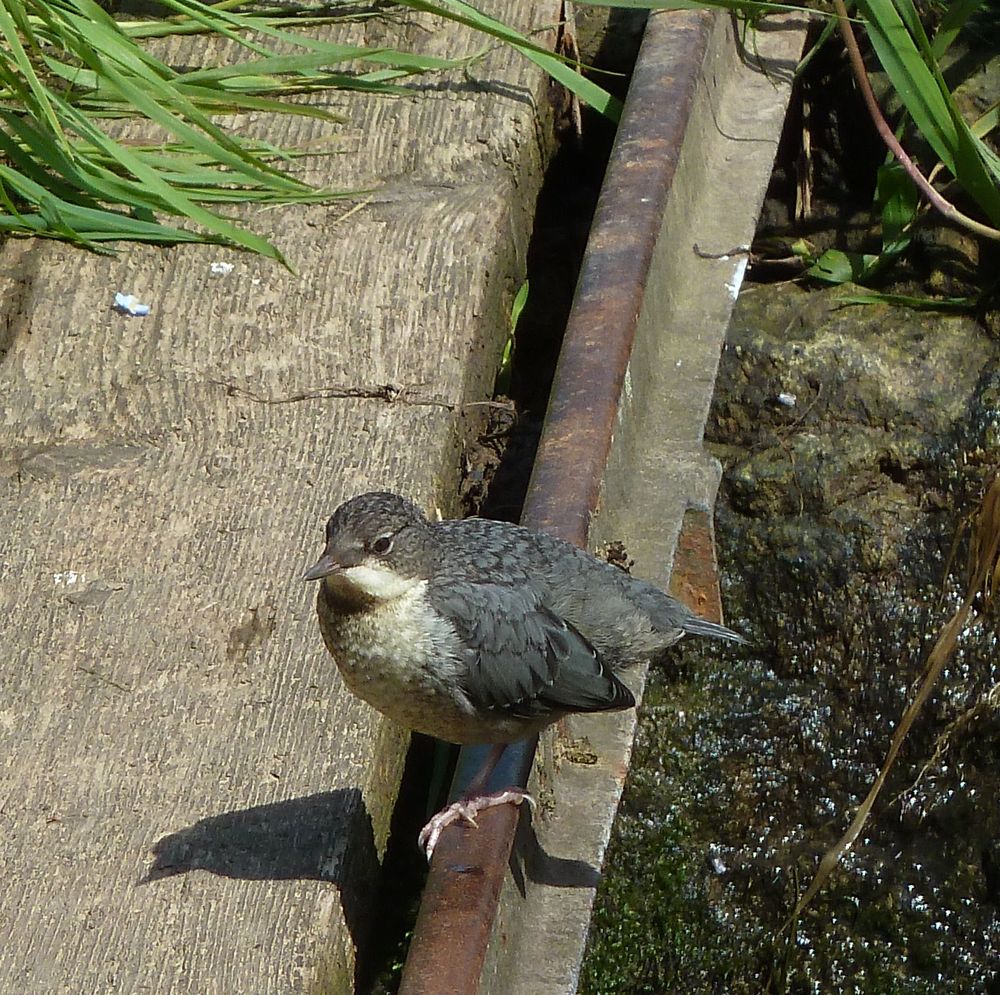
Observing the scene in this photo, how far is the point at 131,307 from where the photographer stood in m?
3.88

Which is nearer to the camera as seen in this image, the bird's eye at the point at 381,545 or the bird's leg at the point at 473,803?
the bird's leg at the point at 473,803

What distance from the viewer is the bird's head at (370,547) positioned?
294 cm

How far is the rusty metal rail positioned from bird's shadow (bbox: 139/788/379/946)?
23 cm

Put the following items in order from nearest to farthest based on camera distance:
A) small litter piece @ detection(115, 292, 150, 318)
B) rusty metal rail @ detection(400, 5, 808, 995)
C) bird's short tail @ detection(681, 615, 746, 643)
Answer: rusty metal rail @ detection(400, 5, 808, 995)
bird's short tail @ detection(681, 615, 746, 643)
small litter piece @ detection(115, 292, 150, 318)

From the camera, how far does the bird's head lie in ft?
9.63

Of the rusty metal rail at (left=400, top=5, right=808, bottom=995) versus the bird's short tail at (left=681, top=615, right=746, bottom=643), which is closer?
the rusty metal rail at (left=400, top=5, right=808, bottom=995)

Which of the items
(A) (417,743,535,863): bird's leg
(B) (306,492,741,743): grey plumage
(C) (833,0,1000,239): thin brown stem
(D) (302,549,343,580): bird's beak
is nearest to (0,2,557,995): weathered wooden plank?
(A) (417,743,535,863): bird's leg

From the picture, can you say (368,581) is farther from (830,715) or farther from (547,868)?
(830,715)

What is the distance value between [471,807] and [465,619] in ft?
1.28

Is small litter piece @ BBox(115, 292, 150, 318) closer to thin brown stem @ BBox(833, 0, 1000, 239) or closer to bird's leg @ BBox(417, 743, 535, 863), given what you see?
bird's leg @ BBox(417, 743, 535, 863)

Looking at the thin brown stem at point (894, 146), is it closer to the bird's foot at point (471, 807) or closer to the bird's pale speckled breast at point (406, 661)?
the bird's pale speckled breast at point (406, 661)

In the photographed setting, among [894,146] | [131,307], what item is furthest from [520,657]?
[894,146]

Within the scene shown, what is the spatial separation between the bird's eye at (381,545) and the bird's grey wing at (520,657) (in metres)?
0.14

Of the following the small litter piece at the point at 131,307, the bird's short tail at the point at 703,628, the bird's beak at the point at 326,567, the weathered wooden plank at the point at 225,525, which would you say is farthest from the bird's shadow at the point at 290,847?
the small litter piece at the point at 131,307
